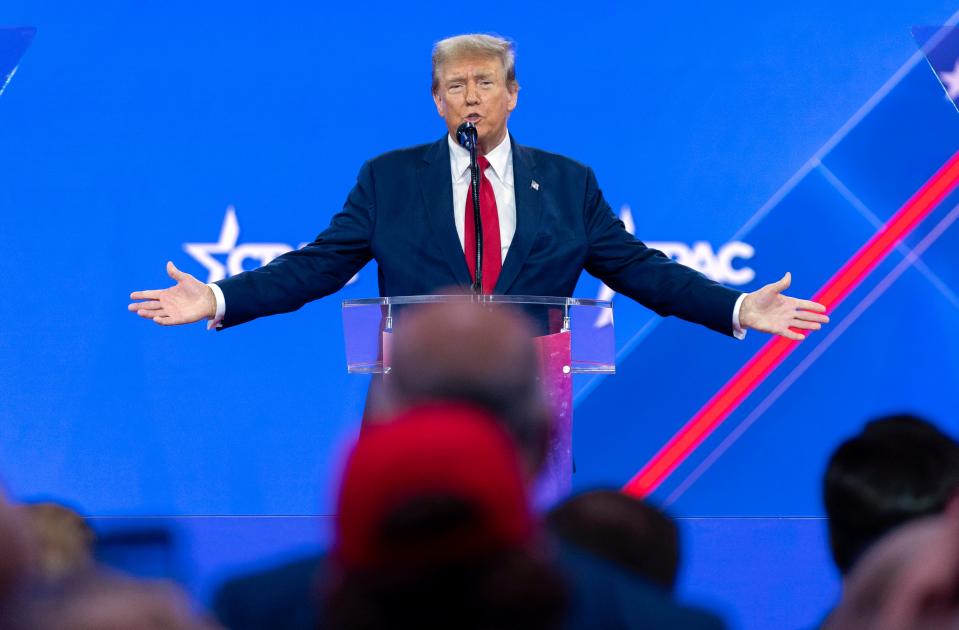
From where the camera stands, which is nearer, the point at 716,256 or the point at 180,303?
the point at 180,303

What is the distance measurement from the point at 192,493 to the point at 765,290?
2.58 m

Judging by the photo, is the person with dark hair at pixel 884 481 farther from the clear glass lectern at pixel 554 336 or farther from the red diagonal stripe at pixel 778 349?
the red diagonal stripe at pixel 778 349

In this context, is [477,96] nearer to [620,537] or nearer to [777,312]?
[777,312]

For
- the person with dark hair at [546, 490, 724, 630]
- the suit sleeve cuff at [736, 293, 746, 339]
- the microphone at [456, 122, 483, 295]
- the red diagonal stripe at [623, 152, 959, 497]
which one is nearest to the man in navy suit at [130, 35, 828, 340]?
the suit sleeve cuff at [736, 293, 746, 339]

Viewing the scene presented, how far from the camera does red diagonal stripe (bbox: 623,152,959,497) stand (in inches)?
187

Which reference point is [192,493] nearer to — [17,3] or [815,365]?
[17,3]

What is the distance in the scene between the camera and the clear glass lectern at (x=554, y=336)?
2.58m

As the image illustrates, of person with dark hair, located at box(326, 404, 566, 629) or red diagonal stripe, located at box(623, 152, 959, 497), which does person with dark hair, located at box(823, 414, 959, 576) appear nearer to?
person with dark hair, located at box(326, 404, 566, 629)

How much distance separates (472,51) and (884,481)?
2.00m

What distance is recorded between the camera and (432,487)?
99 cm

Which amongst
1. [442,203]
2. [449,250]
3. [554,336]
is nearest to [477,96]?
[442,203]

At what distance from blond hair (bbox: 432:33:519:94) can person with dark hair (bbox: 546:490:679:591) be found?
6.72 feet

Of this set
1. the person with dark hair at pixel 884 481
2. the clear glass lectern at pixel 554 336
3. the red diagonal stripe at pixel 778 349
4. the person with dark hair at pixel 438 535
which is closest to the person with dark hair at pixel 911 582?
the person with dark hair at pixel 438 535

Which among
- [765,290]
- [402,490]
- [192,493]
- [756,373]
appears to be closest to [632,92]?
[756,373]
